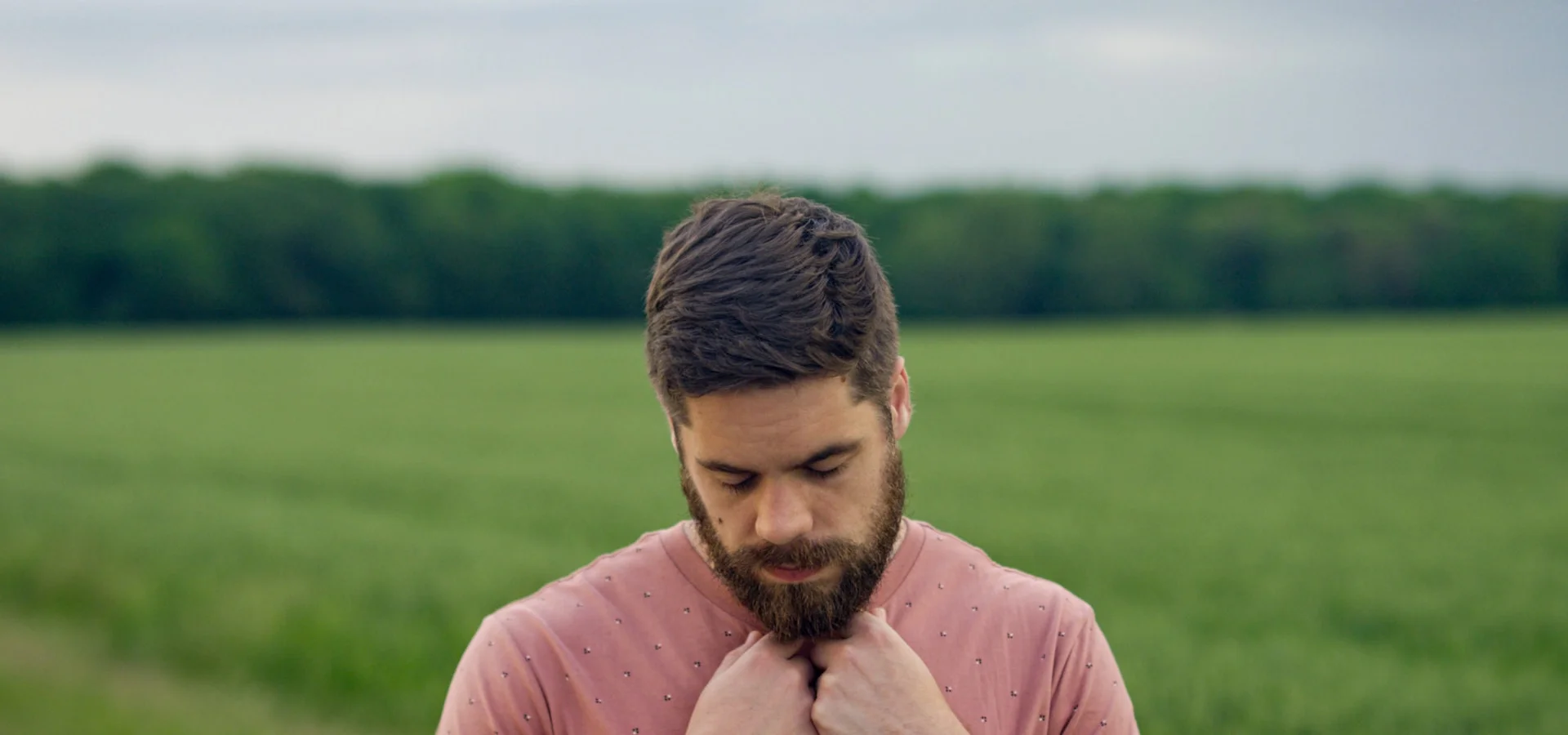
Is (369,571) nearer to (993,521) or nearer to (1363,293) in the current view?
(993,521)

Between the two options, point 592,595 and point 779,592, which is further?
point 592,595

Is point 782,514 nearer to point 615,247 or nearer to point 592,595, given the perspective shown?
point 592,595

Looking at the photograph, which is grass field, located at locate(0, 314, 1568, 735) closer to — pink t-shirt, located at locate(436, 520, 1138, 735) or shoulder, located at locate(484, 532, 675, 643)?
pink t-shirt, located at locate(436, 520, 1138, 735)

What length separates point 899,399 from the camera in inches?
97.3

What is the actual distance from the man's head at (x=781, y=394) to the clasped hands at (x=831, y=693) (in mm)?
60

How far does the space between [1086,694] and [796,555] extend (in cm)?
53

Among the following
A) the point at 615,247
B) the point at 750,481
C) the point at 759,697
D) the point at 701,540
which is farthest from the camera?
the point at 615,247

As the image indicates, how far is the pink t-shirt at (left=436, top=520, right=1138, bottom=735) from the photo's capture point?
2264 mm

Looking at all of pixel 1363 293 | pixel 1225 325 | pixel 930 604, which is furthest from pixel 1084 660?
pixel 1363 293

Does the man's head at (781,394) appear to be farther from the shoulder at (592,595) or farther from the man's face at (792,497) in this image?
the shoulder at (592,595)

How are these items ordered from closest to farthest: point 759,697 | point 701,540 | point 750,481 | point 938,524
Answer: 1. point 759,697
2. point 750,481
3. point 701,540
4. point 938,524

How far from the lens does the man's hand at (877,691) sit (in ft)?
7.06

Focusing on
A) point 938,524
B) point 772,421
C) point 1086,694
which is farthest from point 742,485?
point 938,524

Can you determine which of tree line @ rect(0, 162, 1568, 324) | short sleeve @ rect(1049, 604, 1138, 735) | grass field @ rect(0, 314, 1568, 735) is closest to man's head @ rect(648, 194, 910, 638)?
short sleeve @ rect(1049, 604, 1138, 735)
